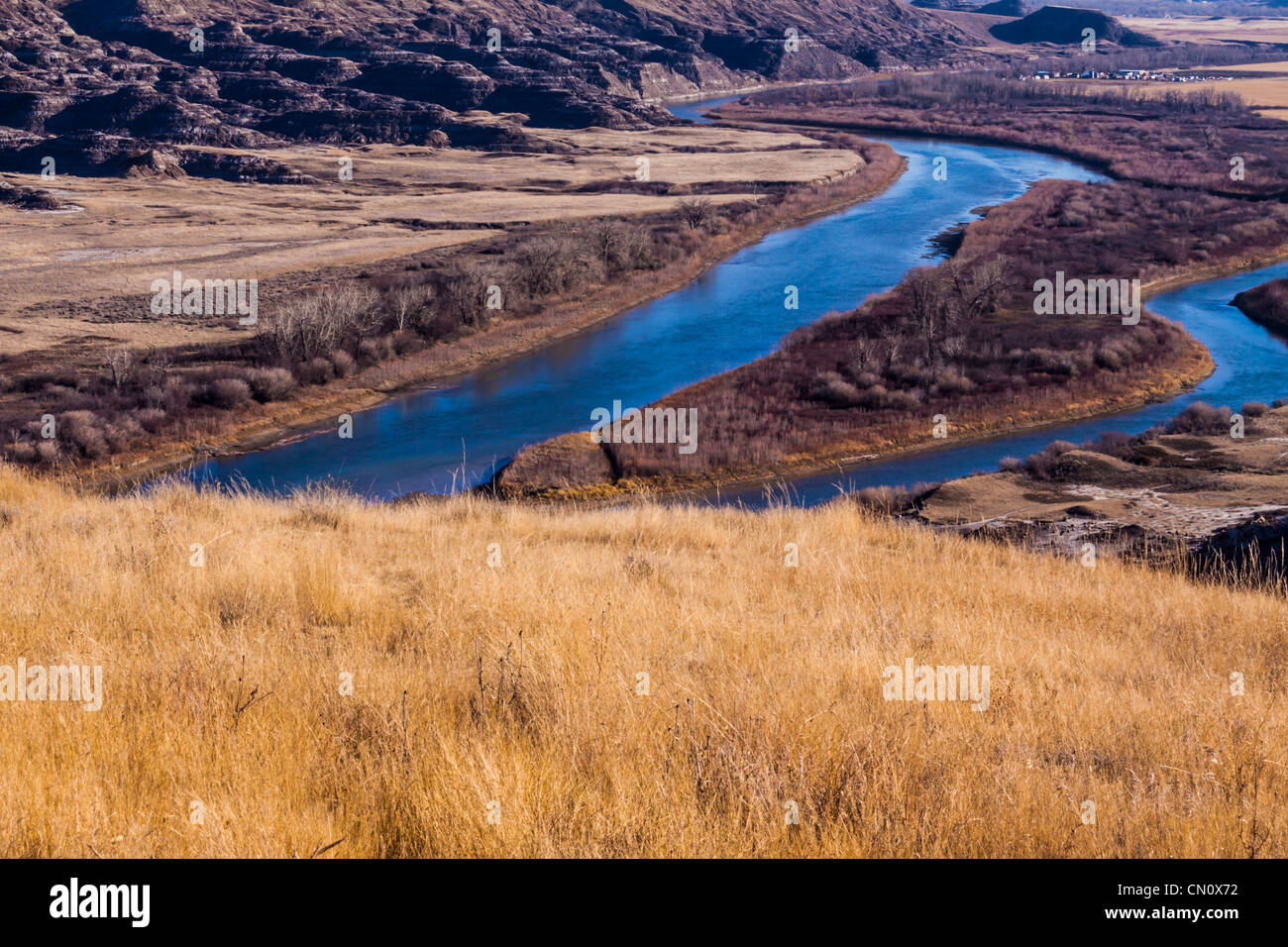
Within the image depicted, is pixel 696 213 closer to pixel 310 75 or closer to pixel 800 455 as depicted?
pixel 800 455

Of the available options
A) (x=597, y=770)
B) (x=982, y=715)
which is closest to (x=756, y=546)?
(x=982, y=715)

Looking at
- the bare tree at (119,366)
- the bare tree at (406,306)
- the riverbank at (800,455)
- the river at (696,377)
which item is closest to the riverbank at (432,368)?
the river at (696,377)

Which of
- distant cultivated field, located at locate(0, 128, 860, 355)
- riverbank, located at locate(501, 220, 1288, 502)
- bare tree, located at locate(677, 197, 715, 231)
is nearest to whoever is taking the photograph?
riverbank, located at locate(501, 220, 1288, 502)

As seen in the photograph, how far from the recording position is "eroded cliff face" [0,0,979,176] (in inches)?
3497

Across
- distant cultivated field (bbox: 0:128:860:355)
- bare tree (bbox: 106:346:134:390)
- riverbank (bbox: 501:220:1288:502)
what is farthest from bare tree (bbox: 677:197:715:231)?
bare tree (bbox: 106:346:134:390)

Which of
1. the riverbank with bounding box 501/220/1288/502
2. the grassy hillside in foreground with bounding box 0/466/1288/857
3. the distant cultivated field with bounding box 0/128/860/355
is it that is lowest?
the riverbank with bounding box 501/220/1288/502

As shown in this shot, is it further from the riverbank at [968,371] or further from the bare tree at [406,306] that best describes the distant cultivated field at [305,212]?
the riverbank at [968,371]

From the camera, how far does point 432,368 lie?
38.5 metres

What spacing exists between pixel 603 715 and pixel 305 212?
67.2m

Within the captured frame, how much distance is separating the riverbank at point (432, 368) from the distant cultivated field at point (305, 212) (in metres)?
7.99

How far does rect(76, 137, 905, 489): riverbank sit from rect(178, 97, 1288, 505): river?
2.19 feet

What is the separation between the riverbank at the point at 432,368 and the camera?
2945 cm

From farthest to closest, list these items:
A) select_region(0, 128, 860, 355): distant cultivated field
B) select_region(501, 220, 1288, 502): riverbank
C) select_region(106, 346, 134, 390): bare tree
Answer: select_region(0, 128, 860, 355): distant cultivated field
select_region(106, 346, 134, 390): bare tree
select_region(501, 220, 1288, 502): riverbank

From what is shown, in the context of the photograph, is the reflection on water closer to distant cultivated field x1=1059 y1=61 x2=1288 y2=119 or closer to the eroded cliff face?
the eroded cliff face
